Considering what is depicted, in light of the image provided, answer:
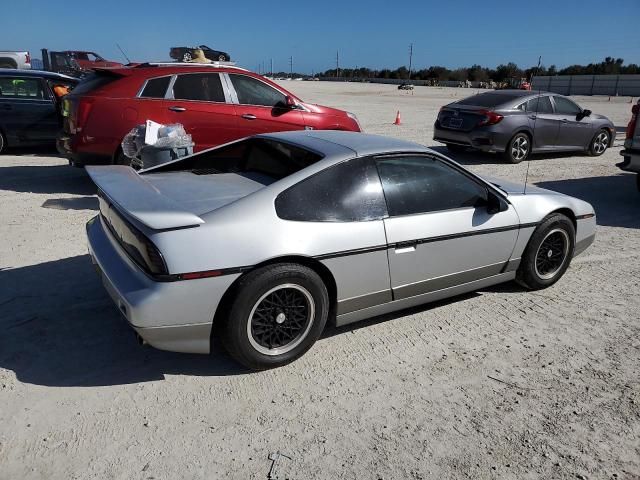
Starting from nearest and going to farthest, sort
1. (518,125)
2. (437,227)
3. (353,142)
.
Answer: (437,227), (353,142), (518,125)

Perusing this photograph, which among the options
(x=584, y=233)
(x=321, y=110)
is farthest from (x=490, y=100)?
(x=584, y=233)

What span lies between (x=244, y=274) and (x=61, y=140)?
5.36 m

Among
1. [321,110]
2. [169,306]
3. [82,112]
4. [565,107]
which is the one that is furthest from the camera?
[565,107]

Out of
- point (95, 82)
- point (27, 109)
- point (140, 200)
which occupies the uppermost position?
point (95, 82)

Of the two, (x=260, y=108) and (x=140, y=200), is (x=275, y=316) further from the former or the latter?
(x=260, y=108)

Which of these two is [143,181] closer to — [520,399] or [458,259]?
[458,259]

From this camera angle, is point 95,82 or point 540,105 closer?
point 95,82

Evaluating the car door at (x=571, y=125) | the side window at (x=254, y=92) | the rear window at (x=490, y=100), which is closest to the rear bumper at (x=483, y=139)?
the rear window at (x=490, y=100)

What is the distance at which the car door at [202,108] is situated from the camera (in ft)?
22.9

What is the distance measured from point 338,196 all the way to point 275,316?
88 centimetres

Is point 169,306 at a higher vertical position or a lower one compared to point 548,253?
higher

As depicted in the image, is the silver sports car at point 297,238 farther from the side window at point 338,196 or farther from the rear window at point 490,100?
the rear window at point 490,100

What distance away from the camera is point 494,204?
393 centimetres

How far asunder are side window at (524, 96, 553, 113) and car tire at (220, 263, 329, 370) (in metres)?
8.78
